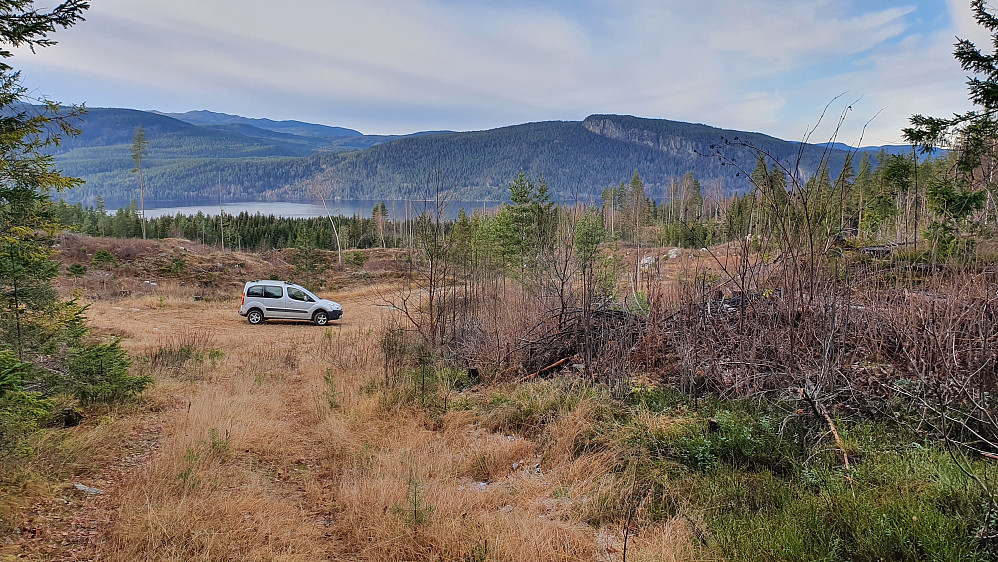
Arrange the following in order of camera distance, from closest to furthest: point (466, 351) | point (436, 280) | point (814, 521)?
point (814, 521), point (436, 280), point (466, 351)

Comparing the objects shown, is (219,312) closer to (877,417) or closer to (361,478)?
(361,478)

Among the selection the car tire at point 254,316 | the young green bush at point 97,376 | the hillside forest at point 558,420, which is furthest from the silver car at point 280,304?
the young green bush at point 97,376

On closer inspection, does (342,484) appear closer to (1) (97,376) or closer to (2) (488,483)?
(2) (488,483)

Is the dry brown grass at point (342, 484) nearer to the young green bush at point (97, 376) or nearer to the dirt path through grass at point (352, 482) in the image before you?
the dirt path through grass at point (352, 482)

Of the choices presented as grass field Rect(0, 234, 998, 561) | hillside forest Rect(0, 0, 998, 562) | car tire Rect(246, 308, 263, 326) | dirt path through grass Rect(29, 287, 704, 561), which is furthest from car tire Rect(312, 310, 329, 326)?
grass field Rect(0, 234, 998, 561)

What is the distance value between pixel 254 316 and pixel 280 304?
1.06 m

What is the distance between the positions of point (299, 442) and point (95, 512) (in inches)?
85.1

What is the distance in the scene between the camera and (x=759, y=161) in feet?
14.2

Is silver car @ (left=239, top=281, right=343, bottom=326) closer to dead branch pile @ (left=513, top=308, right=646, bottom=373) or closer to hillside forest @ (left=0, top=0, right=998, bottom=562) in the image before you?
hillside forest @ (left=0, top=0, right=998, bottom=562)

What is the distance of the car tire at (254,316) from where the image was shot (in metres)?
19.4

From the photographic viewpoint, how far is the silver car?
19.5m

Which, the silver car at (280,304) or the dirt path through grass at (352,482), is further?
the silver car at (280,304)

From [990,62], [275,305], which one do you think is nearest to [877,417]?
[990,62]

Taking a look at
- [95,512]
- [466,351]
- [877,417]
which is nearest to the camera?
[95,512]
